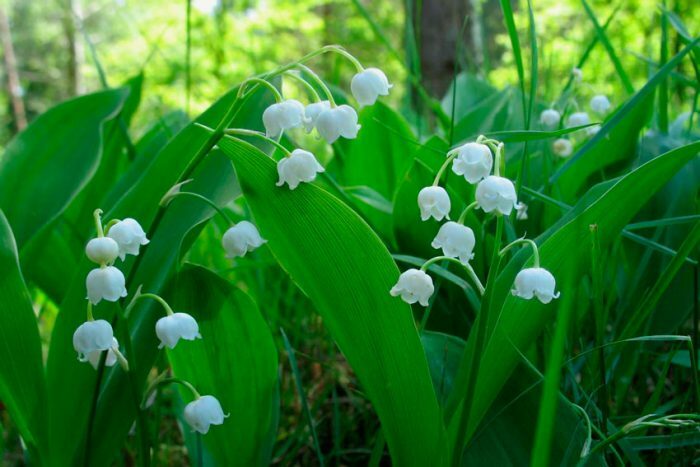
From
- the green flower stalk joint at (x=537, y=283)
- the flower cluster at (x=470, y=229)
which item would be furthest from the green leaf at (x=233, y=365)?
the green flower stalk joint at (x=537, y=283)

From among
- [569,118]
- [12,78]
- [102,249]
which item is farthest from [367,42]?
[12,78]

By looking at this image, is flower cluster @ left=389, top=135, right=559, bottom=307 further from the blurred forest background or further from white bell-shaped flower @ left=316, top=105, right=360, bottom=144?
the blurred forest background

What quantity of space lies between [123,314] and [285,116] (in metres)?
0.32

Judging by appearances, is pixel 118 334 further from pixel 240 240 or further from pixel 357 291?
pixel 357 291

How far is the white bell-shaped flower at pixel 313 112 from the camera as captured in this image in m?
0.90

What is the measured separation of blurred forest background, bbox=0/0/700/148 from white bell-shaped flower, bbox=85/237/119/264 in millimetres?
609

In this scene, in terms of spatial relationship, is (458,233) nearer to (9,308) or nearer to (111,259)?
(111,259)

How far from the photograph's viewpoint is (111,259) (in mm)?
843

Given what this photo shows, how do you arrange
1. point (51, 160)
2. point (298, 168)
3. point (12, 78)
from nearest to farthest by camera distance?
1. point (298, 168)
2. point (51, 160)
3. point (12, 78)

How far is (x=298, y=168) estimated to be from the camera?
0.87 metres

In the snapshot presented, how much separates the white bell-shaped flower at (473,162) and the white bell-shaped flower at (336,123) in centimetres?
14

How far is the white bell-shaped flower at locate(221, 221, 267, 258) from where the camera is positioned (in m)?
0.98

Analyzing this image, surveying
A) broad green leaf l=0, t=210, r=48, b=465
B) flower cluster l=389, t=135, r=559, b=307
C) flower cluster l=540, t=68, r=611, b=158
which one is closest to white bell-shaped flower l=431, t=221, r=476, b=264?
flower cluster l=389, t=135, r=559, b=307

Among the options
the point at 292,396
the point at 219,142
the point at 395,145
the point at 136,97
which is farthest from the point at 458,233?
the point at 136,97
